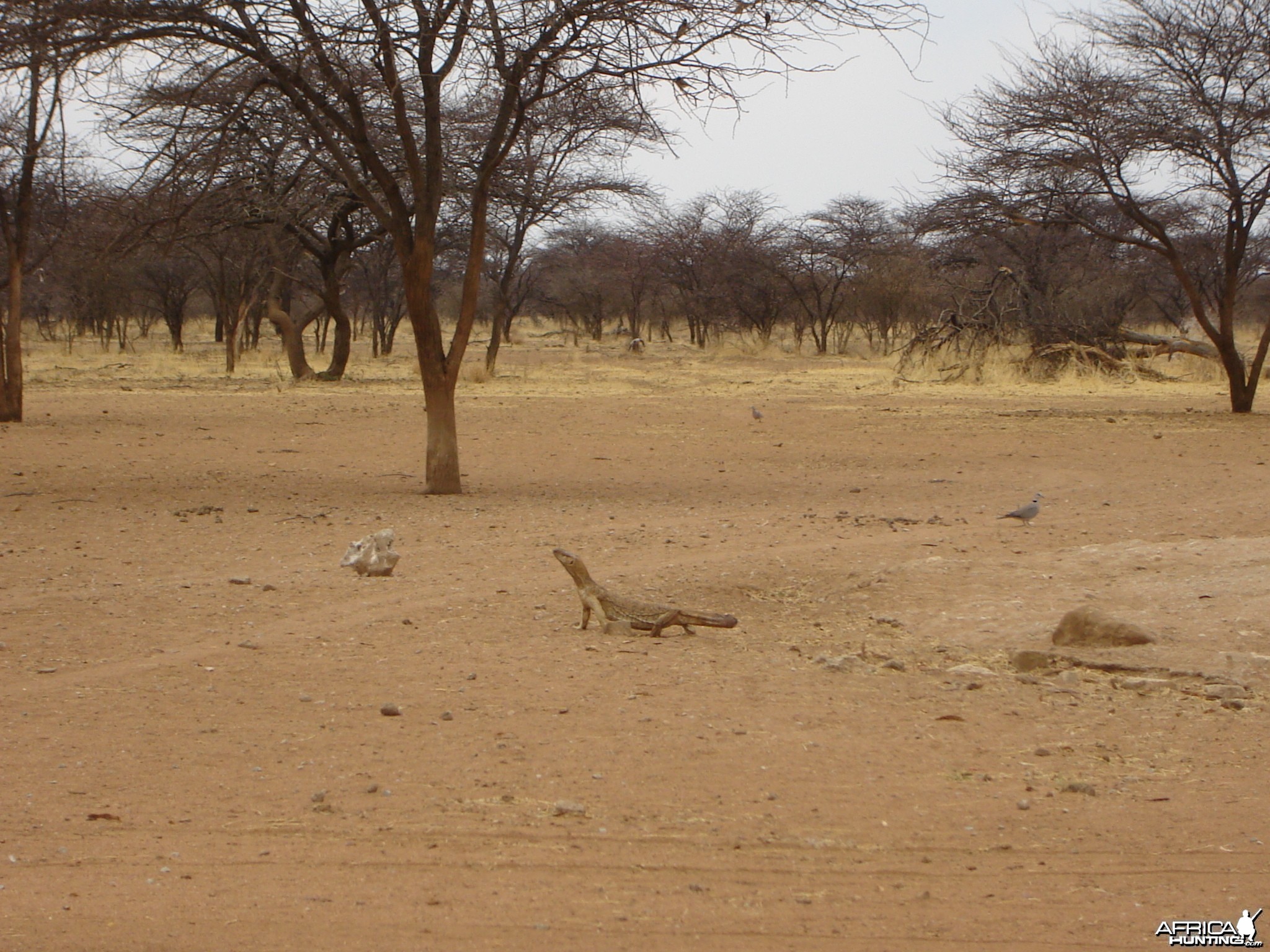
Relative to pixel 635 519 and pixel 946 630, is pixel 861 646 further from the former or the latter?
pixel 635 519

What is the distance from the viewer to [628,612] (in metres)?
5.77

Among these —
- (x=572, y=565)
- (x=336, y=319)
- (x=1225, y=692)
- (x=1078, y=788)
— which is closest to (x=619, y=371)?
(x=336, y=319)

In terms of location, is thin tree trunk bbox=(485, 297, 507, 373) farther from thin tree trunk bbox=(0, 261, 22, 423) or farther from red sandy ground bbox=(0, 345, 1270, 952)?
red sandy ground bbox=(0, 345, 1270, 952)

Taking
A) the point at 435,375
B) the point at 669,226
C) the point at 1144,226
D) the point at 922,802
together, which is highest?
the point at 669,226

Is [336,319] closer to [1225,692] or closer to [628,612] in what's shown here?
[628,612]

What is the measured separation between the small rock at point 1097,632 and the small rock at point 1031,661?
0.78 feet

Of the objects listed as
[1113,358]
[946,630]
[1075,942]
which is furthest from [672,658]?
[1113,358]

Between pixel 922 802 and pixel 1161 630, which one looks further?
pixel 1161 630

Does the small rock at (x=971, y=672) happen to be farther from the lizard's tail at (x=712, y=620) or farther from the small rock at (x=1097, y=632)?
the lizard's tail at (x=712, y=620)

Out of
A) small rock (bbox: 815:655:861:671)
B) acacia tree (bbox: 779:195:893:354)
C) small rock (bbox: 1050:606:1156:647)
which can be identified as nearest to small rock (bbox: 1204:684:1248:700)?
small rock (bbox: 1050:606:1156:647)

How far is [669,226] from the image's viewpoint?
45750 mm

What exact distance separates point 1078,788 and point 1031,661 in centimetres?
149

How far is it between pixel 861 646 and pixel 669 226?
41.5 metres

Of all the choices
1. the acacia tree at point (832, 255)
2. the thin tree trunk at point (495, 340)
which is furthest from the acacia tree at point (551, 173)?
the acacia tree at point (832, 255)
